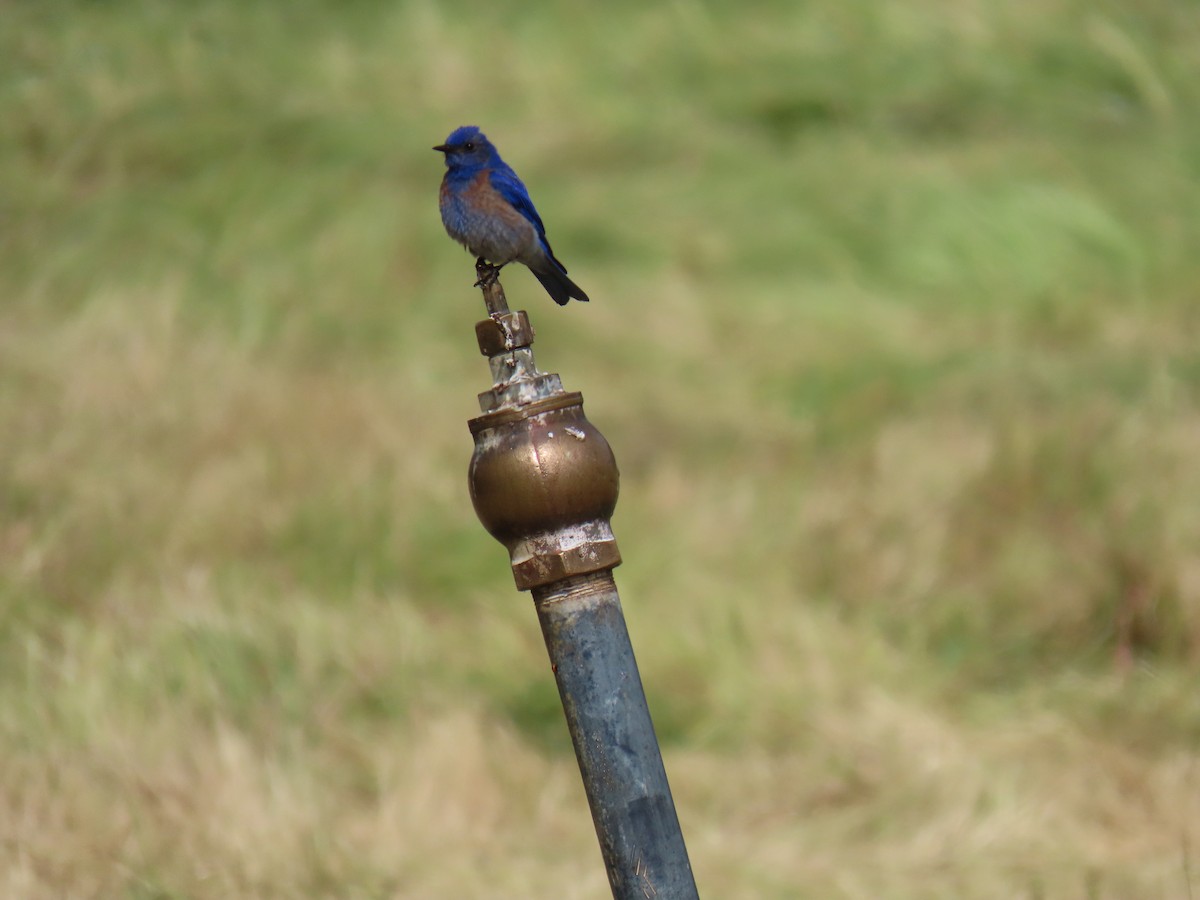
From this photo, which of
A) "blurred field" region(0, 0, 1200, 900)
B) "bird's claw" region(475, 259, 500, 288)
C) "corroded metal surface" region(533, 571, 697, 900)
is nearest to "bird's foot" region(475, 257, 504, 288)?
"bird's claw" region(475, 259, 500, 288)

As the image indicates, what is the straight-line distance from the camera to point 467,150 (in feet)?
10.5

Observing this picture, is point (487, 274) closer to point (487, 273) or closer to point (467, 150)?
point (487, 273)

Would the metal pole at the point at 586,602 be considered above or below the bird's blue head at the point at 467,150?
below

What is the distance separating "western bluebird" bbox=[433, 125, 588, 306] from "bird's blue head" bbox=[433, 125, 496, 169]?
0.02 metres

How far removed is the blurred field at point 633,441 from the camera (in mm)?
3857

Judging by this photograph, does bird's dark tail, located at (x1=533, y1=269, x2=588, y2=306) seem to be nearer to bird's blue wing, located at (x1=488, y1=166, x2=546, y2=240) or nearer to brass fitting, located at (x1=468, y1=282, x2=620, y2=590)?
bird's blue wing, located at (x1=488, y1=166, x2=546, y2=240)

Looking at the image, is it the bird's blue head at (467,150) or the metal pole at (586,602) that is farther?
the bird's blue head at (467,150)

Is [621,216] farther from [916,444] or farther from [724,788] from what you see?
[724,788]

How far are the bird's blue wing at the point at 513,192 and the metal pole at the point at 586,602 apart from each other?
96 cm

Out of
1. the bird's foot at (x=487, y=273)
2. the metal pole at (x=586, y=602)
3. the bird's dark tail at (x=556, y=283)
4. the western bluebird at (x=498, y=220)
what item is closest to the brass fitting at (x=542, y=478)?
the metal pole at (x=586, y=602)

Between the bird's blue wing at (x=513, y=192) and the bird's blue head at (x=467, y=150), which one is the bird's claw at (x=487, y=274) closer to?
the bird's blue wing at (x=513, y=192)

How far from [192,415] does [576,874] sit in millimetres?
2801

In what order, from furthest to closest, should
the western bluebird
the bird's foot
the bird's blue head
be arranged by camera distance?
the bird's blue head → the western bluebird → the bird's foot

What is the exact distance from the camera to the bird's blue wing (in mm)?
3002
